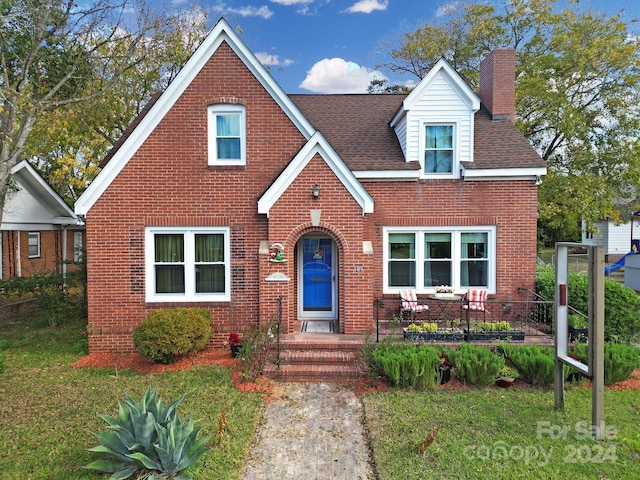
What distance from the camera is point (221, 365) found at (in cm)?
854

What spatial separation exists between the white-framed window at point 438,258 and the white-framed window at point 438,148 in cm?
171

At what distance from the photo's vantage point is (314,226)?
9406mm

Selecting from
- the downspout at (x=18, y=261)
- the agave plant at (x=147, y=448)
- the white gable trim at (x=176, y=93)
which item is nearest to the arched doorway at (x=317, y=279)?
the white gable trim at (x=176, y=93)

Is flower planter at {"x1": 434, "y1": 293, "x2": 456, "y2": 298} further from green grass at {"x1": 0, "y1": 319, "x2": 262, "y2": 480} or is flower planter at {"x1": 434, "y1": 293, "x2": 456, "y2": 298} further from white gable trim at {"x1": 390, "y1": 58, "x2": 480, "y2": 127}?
green grass at {"x1": 0, "y1": 319, "x2": 262, "y2": 480}

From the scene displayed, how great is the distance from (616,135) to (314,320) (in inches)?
787

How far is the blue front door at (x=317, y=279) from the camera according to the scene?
1073 centimetres

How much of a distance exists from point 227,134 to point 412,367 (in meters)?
7.10

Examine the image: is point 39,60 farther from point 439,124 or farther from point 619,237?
point 619,237

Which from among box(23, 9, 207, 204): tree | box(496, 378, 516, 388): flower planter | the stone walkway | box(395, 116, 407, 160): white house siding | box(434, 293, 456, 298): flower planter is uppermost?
box(23, 9, 207, 204): tree

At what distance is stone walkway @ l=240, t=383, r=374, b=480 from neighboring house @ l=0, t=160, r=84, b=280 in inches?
532

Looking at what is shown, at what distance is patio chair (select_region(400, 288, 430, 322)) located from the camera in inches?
397

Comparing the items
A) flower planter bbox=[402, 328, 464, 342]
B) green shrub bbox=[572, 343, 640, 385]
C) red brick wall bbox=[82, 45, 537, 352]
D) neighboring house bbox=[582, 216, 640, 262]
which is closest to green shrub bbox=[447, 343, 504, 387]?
flower planter bbox=[402, 328, 464, 342]

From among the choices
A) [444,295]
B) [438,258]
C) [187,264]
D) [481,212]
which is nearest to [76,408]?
[187,264]

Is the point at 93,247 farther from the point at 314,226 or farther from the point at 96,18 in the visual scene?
the point at 96,18
